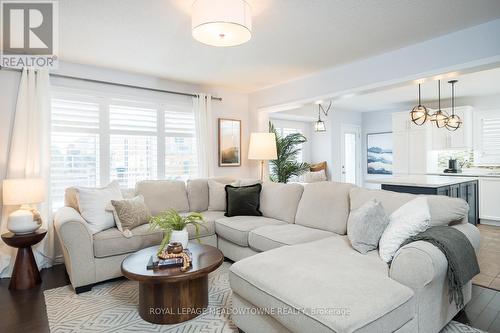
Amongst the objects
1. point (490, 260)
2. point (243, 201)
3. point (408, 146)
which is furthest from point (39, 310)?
point (408, 146)

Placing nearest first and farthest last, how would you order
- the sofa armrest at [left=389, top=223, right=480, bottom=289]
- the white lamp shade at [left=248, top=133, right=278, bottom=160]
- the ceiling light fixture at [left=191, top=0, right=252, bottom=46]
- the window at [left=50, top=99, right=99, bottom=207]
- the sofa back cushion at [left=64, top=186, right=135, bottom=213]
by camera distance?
1. the sofa armrest at [left=389, top=223, right=480, bottom=289]
2. the ceiling light fixture at [left=191, top=0, right=252, bottom=46]
3. the sofa back cushion at [left=64, top=186, right=135, bottom=213]
4. the window at [left=50, top=99, right=99, bottom=207]
5. the white lamp shade at [left=248, top=133, right=278, bottom=160]

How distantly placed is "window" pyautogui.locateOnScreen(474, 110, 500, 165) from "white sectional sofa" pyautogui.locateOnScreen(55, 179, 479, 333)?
15.3 ft

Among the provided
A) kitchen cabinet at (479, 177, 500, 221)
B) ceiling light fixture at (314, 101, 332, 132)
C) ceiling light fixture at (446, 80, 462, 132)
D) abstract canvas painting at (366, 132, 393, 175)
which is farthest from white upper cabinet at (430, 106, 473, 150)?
ceiling light fixture at (314, 101, 332, 132)

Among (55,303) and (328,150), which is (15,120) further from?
(328,150)

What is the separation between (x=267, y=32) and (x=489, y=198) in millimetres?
5298

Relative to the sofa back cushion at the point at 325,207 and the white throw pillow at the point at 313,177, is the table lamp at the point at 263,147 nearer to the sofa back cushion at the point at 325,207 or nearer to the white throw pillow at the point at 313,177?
the sofa back cushion at the point at 325,207

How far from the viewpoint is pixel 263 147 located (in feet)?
14.7

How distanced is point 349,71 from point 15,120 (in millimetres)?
3920

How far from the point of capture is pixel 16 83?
332 cm

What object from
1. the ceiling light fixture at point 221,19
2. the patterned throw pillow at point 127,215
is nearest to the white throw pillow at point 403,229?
the ceiling light fixture at point 221,19

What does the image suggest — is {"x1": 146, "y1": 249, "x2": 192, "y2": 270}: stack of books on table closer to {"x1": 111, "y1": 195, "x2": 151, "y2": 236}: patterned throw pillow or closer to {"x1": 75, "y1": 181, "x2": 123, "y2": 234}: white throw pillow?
{"x1": 111, "y1": 195, "x2": 151, "y2": 236}: patterned throw pillow

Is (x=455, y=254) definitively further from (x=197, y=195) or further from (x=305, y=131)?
(x=305, y=131)

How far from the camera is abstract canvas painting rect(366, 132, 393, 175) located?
736cm

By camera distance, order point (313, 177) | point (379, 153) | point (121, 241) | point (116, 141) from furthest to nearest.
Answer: point (379, 153)
point (313, 177)
point (116, 141)
point (121, 241)
